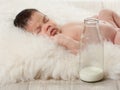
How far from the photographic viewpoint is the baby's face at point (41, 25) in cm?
134

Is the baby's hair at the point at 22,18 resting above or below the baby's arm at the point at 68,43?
above

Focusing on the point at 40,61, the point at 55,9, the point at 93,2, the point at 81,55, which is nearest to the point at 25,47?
the point at 40,61

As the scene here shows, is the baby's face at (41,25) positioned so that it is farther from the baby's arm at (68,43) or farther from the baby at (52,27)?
the baby's arm at (68,43)

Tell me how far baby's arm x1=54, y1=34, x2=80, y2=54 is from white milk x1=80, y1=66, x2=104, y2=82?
0.12 m

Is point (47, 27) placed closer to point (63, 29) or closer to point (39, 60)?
point (63, 29)

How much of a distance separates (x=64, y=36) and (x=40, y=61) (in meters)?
0.18

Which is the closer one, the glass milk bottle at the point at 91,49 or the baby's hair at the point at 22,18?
the glass milk bottle at the point at 91,49

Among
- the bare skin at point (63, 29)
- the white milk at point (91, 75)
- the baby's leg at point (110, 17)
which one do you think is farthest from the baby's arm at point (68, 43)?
the baby's leg at point (110, 17)

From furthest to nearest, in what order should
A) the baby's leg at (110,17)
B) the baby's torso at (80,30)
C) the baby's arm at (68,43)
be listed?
1. the baby's leg at (110,17)
2. the baby's torso at (80,30)
3. the baby's arm at (68,43)

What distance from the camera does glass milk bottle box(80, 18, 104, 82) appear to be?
109 centimetres

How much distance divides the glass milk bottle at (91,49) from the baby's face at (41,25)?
24 centimetres

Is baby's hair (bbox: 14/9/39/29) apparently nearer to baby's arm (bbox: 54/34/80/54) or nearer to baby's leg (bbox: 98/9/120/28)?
baby's arm (bbox: 54/34/80/54)

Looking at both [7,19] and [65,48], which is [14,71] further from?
[7,19]

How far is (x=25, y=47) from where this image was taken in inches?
45.6
